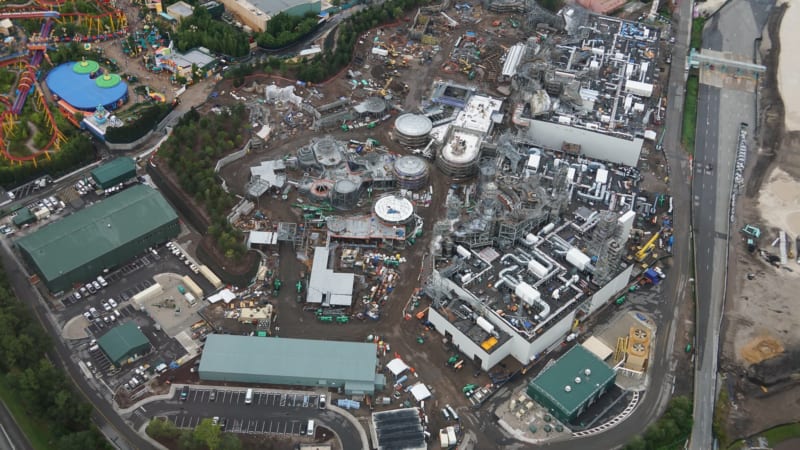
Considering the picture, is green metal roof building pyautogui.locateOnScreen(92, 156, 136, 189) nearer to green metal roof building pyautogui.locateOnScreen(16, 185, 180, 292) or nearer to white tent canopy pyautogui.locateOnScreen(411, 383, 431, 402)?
green metal roof building pyautogui.locateOnScreen(16, 185, 180, 292)

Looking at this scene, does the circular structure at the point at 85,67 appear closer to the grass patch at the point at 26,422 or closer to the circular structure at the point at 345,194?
the circular structure at the point at 345,194

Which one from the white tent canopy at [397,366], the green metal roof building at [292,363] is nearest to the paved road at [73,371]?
the green metal roof building at [292,363]

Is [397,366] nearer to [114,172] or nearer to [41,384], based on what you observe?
[41,384]

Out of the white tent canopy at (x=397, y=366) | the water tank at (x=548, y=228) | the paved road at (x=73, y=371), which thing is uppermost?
the water tank at (x=548, y=228)

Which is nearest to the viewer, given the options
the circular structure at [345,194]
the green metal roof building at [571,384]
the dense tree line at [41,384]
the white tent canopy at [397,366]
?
the dense tree line at [41,384]

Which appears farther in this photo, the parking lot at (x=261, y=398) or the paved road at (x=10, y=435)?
the parking lot at (x=261, y=398)

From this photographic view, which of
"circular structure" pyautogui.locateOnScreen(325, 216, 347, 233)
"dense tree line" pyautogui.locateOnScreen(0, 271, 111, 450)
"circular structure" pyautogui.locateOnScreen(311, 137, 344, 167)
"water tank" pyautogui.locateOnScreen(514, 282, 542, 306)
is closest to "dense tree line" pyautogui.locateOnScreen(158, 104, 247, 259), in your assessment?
"circular structure" pyautogui.locateOnScreen(325, 216, 347, 233)
